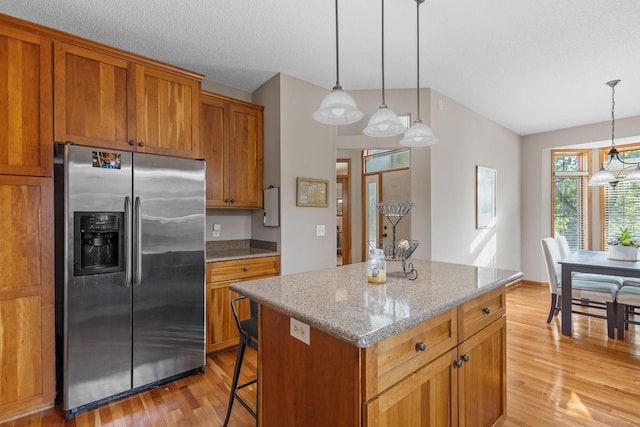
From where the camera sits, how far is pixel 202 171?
2.54 metres

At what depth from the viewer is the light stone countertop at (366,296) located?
41.7 inches

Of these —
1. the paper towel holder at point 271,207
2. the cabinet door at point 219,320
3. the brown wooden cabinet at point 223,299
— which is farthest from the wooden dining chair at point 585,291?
the cabinet door at point 219,320

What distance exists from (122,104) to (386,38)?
212 centimetres

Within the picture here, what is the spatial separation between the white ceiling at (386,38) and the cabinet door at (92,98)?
1.06 ft

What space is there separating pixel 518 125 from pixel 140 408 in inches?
234

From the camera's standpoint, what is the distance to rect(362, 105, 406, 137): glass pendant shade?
1.83 meters

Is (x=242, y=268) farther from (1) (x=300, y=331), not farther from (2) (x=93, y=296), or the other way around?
(1) (x=300, y=331)

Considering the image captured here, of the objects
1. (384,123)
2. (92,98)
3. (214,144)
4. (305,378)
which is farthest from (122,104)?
(305,378)

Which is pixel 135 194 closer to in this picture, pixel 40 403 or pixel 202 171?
pixel 202 171

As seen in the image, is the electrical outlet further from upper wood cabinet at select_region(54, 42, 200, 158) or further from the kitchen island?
upper wood cabinet at select_region(54, 42, 200, 158)

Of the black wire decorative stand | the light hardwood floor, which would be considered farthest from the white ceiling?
the light hardwood floor

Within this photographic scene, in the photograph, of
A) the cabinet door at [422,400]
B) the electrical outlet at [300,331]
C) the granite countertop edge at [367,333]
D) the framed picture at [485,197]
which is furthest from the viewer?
the framed picture at [485,197]

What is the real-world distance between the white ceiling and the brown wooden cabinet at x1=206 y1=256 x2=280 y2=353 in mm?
1888

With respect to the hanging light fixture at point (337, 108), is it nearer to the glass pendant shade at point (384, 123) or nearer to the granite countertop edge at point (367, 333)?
the glass pendant shade at point (384, 123)
